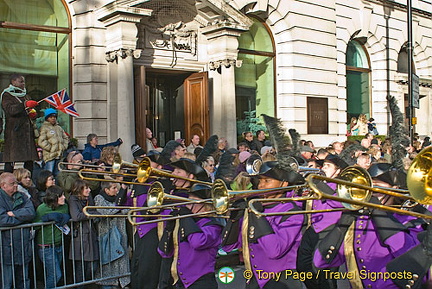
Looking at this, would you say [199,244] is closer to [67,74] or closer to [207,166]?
[207,166]

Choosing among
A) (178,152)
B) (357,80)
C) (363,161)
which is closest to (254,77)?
(357,80)

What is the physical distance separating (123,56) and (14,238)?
7.97 m

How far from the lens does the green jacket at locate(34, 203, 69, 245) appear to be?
6969 mm

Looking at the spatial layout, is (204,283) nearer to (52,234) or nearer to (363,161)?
(52,234)

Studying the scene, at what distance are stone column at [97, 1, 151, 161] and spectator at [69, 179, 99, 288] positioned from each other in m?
6.49

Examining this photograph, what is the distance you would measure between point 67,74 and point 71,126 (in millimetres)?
1430

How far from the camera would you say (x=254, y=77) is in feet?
60.6

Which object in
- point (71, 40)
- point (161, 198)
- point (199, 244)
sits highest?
point (71, 40)

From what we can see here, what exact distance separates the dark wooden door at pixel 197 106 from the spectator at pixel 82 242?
8629 millimetres

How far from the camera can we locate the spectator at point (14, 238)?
6.59 m

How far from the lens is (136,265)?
6.67 metres

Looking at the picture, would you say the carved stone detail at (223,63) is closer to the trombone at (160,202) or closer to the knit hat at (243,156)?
the knit hat at (243,156)

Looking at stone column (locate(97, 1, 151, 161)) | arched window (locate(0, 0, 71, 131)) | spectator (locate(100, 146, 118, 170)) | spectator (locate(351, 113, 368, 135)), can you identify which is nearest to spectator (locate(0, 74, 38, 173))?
spectator (locate(100, 146, 118, 170))

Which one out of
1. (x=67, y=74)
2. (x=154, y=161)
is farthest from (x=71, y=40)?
(x=154, y=161)
